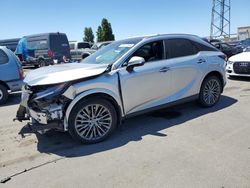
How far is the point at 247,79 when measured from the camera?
9.86m

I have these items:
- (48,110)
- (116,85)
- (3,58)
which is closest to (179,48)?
(116,85)

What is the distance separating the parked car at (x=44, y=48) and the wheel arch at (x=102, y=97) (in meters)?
13.0

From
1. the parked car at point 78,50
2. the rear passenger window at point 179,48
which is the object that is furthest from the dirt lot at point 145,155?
the parked car at point 78,50

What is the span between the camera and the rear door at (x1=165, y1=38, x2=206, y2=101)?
5480mm

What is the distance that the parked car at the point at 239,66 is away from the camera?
30.1ft

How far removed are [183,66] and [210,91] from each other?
117cm

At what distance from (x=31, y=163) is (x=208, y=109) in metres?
4.00

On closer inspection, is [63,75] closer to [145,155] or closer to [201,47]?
[145,155]

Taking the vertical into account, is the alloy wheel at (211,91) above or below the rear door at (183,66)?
below

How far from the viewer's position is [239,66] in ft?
30.9

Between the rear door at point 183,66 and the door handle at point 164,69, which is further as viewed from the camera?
the rear door at point 183,66

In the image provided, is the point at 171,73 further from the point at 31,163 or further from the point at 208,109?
the point at 31,163

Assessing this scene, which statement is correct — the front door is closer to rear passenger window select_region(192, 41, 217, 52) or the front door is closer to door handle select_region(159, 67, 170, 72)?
door handle select_region(159, 67, 170, 72)

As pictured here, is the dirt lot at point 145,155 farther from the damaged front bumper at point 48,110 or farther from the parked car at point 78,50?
the parked car at point 78,50
